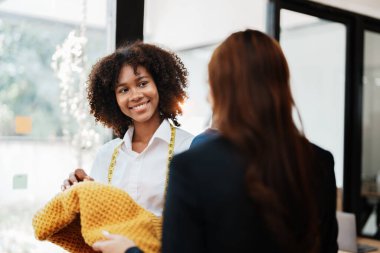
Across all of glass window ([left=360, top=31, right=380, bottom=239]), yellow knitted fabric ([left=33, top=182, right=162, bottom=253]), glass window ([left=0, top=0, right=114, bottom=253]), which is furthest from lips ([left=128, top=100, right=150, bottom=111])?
glass window ([left=360, top=31, right=380, bottom=239])

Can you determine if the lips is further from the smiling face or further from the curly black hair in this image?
the curly black hair

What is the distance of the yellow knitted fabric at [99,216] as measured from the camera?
1214 mm

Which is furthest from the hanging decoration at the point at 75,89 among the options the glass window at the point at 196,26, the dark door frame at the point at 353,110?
the dark door frame at the point at 353,110

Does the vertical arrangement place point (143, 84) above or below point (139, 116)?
above

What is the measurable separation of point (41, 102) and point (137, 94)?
A: 3.94ft

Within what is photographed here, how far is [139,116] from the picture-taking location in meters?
1.81

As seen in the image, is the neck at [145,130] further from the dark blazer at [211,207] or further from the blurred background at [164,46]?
the dark blazer at [211,207]

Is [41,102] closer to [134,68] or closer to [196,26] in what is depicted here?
[134,68]

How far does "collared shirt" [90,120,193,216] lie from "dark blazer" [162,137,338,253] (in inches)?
26.0

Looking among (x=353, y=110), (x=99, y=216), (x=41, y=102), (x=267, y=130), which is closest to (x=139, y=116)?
(x=99, y=216)

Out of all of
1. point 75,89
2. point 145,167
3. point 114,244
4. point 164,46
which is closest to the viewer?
point 114,244

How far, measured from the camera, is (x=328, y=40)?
471cm

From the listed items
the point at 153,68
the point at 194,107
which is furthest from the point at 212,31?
the point at 153,68

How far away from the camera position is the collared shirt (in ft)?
5.60
